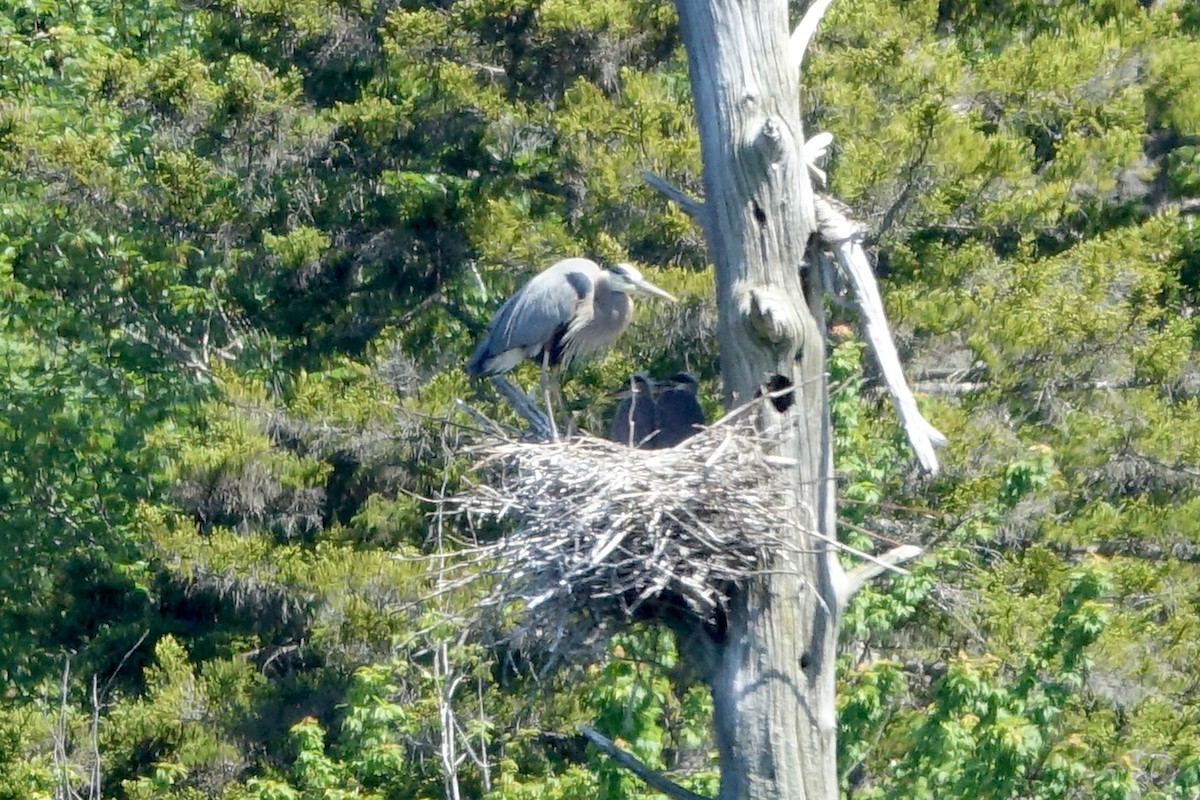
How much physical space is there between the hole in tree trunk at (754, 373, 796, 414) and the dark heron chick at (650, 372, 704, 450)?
212 centimetres

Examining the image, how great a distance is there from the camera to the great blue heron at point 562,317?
9.09 metres

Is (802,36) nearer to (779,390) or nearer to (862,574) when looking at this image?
(779,390)

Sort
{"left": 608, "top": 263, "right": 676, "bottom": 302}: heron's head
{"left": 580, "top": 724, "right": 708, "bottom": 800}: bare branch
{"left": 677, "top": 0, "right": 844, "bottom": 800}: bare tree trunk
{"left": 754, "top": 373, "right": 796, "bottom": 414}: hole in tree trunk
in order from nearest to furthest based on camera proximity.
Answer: {"left": 677, "top": 0, "right": 844, "bottom": 800}: bare tree trunk → {"left": 754, "top": 373, "right": 796, "bottom": 414}: hole in tree trunk → {"left": 580, "top": 724, "right": 708, "bottom": 800}: bare branch → {"left": 608, "top": 263, "right": 676, "bottom": 302}: heron's head

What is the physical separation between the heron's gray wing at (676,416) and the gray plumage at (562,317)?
0.74 meters

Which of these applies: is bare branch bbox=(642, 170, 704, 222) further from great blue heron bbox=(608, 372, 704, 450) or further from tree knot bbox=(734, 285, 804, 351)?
great blue heron bbox=(608, 372, 704, 450)

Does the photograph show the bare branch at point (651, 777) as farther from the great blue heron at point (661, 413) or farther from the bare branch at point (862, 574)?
the great blue heron at point (661, 413)

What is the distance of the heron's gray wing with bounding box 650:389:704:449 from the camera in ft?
27.7

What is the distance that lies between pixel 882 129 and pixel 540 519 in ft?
20.7

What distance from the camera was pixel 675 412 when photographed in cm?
859

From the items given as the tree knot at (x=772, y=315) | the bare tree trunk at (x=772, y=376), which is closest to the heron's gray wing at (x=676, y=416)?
the bare tree trunk at (x=772, y=376)

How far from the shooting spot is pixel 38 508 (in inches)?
679

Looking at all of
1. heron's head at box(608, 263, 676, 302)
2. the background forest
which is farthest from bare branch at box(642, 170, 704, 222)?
the background forest

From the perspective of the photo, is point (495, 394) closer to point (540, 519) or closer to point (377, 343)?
point (377, 343)

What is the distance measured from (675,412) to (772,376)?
2401mm
